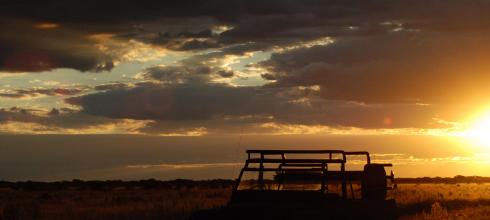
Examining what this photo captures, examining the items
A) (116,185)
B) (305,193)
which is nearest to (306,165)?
(305,193)

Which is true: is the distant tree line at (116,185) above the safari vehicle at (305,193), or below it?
above

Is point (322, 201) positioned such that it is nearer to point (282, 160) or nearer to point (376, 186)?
point (282, 160)

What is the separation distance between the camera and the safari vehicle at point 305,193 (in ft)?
44.5

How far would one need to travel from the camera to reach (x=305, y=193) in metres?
14.6

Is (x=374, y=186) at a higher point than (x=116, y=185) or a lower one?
lower

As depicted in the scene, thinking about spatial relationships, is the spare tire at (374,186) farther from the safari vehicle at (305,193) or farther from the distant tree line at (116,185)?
the distant tree line at (116,185)

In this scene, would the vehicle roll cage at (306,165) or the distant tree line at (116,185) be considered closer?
the vehicle roll cage at (306,165)

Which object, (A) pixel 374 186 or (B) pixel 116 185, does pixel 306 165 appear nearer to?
(A) pixel 374 186

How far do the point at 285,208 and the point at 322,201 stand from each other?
1.22 meters

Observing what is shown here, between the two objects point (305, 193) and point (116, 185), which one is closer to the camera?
point (305, 193)

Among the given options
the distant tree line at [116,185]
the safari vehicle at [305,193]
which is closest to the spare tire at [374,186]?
the safari vehicle at [305,193]

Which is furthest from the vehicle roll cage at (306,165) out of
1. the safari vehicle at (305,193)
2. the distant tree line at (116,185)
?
the distant tree line at (116,185)

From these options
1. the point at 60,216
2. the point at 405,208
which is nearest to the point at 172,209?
the point at 60,216

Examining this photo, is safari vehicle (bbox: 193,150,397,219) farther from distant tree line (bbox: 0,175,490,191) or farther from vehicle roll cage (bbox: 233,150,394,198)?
distant tree line (bbox: 0,175,490,191)
